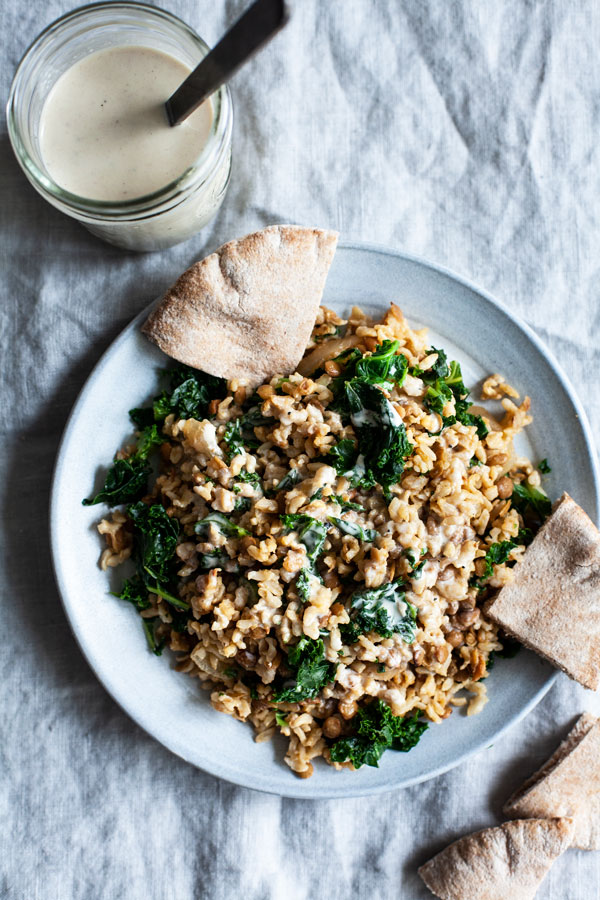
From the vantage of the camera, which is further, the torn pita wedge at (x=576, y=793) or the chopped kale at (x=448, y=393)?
the torn pita wedge at (x=576, y=793)

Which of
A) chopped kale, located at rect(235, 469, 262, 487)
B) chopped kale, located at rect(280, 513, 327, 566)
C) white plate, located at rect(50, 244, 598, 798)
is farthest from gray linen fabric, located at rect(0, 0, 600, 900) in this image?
chopped kale, located at rect(280, 513, 327, 566)

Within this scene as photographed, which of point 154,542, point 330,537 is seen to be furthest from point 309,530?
point 154,542

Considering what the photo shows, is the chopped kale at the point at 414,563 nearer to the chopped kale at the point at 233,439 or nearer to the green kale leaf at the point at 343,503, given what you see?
the green kale leaf at the point at 343,503

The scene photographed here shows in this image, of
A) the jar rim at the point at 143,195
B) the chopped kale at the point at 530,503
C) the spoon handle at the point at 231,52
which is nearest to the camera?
the spoon handle at the point at 231,52

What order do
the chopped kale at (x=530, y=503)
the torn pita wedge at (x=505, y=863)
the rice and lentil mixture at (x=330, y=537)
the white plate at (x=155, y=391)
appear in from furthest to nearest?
the torn pita wedge at (x=505, y=863) → the chopped kale at (x=530, y=503) → the white plate at (x=155, y=391) → the rice and lentil mixture at (x=330, y=537)

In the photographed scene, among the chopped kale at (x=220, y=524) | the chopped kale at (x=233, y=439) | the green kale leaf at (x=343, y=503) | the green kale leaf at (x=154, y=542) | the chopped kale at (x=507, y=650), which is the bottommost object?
the green kale leaf at (x=154, y=542)

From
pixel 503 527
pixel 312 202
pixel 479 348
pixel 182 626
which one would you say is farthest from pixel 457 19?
pixel 182 626

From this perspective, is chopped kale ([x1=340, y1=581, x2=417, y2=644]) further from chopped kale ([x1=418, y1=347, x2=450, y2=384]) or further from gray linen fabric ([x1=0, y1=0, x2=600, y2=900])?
gray linen fabric ([x1=0, y1=0, x2=600, y2=900])

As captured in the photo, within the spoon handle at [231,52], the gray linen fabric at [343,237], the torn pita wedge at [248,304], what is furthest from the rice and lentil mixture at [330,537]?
the spoon handle at [231,52]
